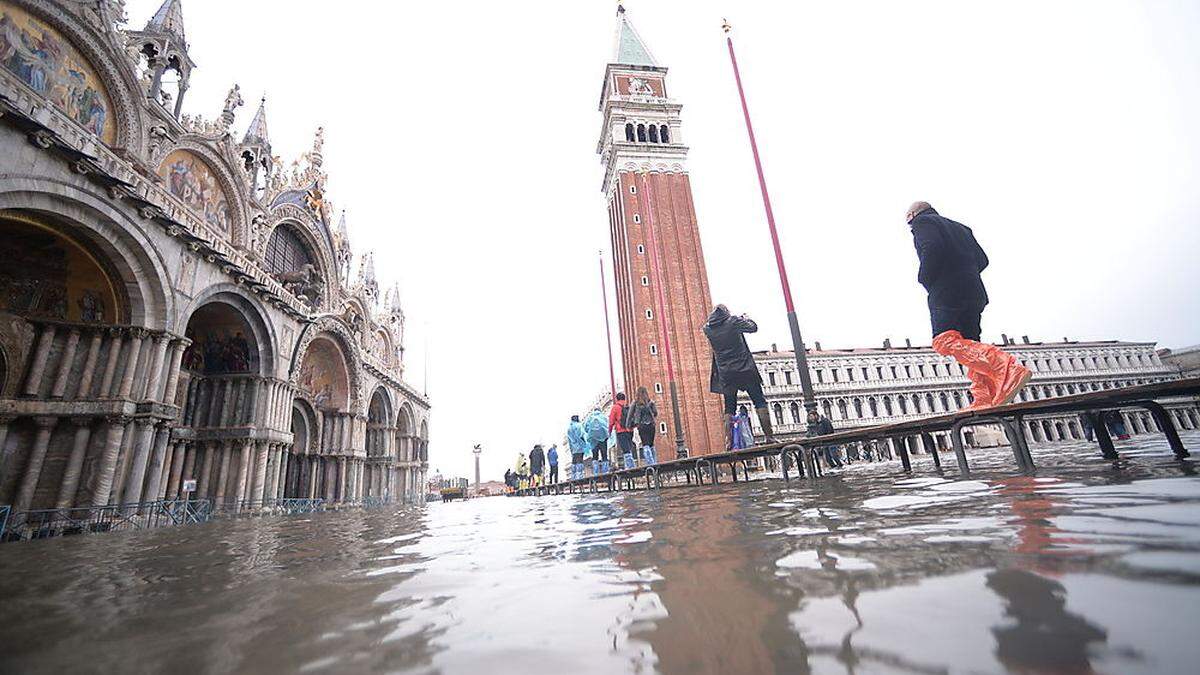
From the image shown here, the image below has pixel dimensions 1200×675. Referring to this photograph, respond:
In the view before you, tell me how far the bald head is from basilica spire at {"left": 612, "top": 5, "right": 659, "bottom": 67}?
134 feet

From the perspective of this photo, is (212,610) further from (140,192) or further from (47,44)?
(47,44)

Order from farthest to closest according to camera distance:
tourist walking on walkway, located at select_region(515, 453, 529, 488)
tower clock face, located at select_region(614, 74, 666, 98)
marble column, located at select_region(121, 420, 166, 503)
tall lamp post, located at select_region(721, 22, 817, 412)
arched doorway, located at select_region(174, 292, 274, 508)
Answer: tower clock face, located at select_region(614, 74, 666, 98) → tourist walking on walkway, located at select_region(515, 453, 529, 488) → arched doorway, located at select_region(174, 292, 274, 508) → marble column, located at select_region(121, 420, 166, 503) → tall lamp post, located at select_region(721, 22, 817, 412)

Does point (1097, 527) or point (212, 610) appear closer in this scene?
point (1097, 527)

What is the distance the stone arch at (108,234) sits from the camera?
8609mm

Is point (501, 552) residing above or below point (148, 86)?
below

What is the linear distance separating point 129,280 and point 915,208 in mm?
14041

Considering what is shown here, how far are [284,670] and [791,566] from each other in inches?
50.8

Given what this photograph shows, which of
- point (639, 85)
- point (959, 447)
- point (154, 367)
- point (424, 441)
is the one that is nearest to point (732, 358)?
point (959, 447)

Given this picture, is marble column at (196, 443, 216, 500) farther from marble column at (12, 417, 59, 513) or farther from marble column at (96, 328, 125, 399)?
marble column at (96, 328, 125, 399)

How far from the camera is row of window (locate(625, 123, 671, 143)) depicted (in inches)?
1516

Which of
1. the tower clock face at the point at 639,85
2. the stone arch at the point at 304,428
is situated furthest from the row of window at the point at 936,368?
the stone arch at the point at 304,428

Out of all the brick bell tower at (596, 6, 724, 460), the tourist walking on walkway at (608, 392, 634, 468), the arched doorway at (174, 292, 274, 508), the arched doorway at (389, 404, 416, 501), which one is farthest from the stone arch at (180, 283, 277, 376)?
the brick bell tower at (596, 6, 724, 460)

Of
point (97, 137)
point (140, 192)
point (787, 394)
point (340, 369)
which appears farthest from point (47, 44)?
point (787, 394)

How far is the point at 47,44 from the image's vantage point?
9719 mm
